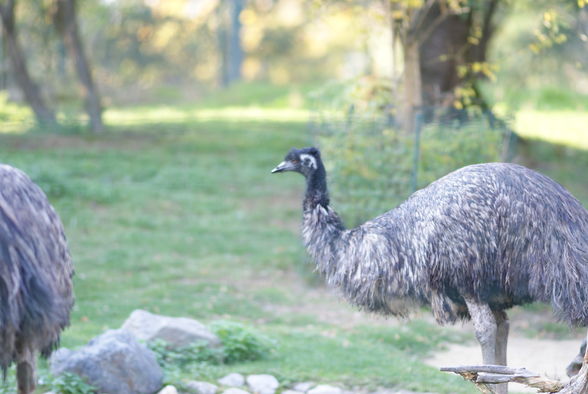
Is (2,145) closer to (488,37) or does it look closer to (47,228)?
(488,37)

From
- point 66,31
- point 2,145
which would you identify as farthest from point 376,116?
point 66,31

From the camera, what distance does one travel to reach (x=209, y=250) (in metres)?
11.1

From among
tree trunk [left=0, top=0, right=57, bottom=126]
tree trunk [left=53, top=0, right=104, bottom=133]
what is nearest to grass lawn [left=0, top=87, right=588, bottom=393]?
tree trunk [left=0, top=0, right=57, bottom=126]

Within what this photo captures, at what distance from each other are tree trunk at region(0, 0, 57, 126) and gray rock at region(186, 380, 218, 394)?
13.1 meters

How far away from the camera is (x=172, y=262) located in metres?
10.4

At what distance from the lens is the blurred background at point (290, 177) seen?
7875mm

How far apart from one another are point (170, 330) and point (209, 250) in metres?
4.15

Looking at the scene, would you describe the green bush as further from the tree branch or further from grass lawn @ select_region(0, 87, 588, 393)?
the tree branch

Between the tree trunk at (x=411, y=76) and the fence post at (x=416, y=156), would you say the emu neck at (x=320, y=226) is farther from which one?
the tree trunk at (x=411, y=76)

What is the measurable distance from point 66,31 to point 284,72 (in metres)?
27.9

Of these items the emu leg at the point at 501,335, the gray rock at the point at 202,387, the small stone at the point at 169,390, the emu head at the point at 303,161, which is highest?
the emu head at the point at 303,161

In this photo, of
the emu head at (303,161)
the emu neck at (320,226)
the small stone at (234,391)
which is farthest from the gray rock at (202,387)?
the emu head at (303,161)

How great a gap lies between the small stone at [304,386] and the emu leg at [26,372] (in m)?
2.09

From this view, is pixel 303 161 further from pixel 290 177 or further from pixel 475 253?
pixel 290 177
